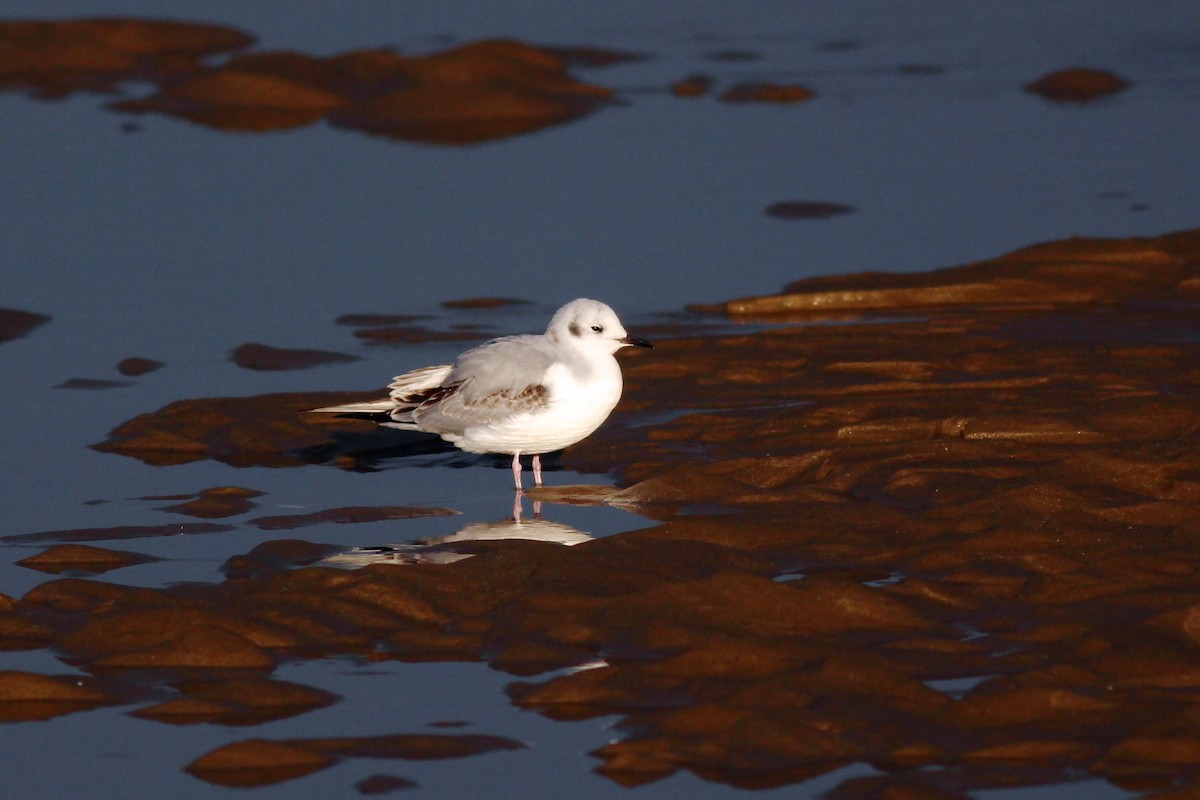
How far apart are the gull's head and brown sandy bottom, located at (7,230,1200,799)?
2.24ft

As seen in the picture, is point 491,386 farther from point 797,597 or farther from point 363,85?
point 363,85

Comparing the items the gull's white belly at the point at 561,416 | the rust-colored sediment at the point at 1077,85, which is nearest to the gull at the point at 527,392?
the gull's white belly at the point at 561,416

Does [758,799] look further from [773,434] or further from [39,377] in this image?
[39,377]

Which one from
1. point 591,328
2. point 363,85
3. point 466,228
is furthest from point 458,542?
point 363,85

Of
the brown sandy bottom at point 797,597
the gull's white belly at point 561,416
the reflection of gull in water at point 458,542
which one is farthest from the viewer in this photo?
the gull's white belly at point 561,416

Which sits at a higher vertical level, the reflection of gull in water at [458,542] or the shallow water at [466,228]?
the shallow water at [466,228]

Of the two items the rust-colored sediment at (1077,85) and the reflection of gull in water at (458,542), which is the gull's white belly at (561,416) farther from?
the rust-colored sediment at (1077,85)

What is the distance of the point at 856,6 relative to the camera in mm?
25656

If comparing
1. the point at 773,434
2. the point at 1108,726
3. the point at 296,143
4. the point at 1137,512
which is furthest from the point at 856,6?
the point at 1108,726

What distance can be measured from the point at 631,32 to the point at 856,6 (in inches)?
132

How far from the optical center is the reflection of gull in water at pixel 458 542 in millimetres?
8602

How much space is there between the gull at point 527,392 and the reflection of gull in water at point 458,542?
504mm

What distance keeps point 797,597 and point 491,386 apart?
2675mm

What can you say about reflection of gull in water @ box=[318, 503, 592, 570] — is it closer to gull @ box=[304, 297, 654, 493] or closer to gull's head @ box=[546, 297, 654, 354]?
gull @ box=[304, 297, 654, 493]
